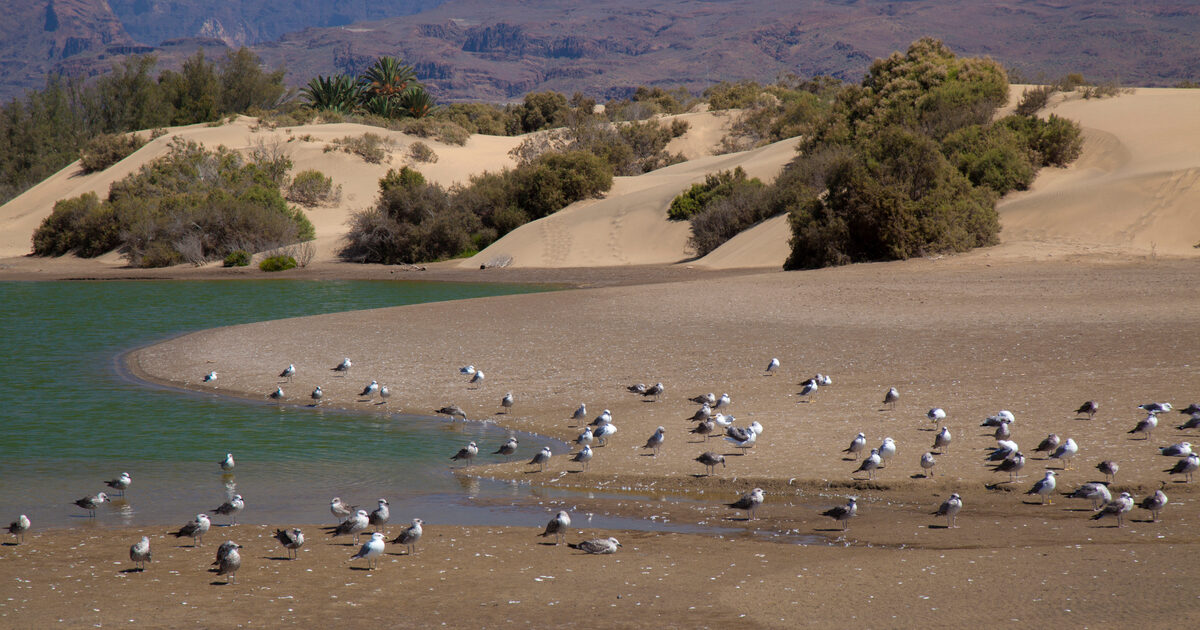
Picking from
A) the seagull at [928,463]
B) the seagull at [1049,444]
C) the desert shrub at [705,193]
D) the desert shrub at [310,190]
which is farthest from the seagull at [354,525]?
the desert shrub at [310,190]

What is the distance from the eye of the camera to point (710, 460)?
1338 centimetres

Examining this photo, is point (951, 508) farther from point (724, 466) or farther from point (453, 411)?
point (453, 411)

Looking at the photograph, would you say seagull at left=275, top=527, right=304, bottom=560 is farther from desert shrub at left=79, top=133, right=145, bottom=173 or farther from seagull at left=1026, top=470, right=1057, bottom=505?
desert shrub at left=79, top=133, right=145, bottom=173

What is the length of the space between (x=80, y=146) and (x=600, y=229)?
5789cm

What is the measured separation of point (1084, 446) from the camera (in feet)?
43.4

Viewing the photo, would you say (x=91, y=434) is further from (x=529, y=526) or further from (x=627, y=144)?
(x=627, y=144)

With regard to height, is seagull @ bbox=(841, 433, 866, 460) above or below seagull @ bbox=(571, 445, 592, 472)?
above

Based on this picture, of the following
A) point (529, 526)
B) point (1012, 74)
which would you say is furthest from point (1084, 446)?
point (1012, 74)

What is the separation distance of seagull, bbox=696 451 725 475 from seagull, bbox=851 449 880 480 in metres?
1.69

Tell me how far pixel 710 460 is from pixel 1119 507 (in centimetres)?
473

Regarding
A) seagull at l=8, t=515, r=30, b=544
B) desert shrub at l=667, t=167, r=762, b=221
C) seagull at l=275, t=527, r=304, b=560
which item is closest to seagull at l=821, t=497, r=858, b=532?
seagull at l=275, t=527, r=304, b=560

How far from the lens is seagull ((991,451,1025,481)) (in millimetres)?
12039

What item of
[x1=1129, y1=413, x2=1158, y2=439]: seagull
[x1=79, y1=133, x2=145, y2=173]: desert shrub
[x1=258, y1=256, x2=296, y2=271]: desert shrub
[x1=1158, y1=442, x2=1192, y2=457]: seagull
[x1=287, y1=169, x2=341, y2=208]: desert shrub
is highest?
[x1=79, y1=133, x2=145, y2=173]: desert shrub

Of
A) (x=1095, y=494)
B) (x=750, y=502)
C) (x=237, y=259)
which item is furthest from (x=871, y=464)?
(x=237, y=259)
